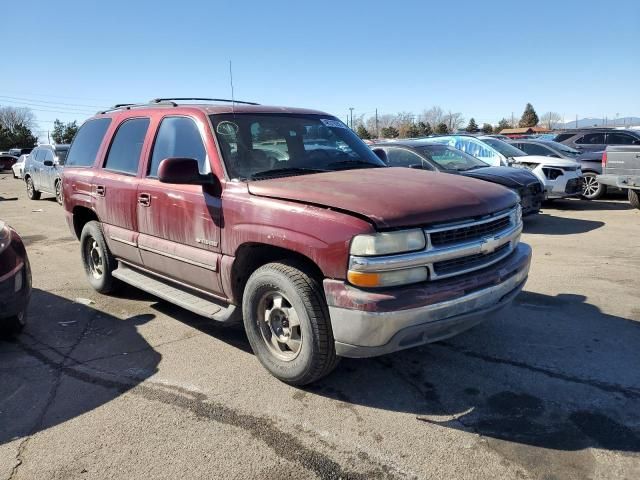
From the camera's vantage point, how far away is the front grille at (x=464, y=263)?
124 inches

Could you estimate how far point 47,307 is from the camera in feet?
17.9

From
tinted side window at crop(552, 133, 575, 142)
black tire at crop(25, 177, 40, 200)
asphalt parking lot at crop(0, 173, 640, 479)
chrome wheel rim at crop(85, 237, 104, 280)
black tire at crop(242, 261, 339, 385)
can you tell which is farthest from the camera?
tinted side window at crop(552, 133, 575, 142)

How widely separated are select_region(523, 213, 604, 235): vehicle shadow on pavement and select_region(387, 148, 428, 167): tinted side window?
2.36m

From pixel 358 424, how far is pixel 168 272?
7.40 feet

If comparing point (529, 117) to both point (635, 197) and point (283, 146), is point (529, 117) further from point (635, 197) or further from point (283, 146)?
point (283, 146)

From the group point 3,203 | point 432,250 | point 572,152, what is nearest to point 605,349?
point 432,250

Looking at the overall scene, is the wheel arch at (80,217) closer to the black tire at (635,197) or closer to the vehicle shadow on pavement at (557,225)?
the vehicle shadow on pavement at (557,225)

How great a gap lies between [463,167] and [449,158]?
38 cm

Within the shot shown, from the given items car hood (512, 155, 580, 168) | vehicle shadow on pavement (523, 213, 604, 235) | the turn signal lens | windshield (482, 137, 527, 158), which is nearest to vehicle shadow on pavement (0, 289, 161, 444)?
the turn signal lens

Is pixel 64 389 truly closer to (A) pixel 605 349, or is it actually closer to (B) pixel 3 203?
(A) pixel 605 349

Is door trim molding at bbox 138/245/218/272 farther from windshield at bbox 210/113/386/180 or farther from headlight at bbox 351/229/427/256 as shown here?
headlight at bbox 351/229/427/256

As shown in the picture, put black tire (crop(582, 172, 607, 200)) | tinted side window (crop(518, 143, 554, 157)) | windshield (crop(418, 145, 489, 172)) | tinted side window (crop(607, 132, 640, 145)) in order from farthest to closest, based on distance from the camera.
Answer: tinted side window (crop(607, 132, 640, 145)), tinted side window (crop(518, 143, 554, 157)), black tire (crop(582, 172, 607, 200)), windshield (crop(418, 145, 489, 172))

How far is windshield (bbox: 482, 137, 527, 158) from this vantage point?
1278 centimetres

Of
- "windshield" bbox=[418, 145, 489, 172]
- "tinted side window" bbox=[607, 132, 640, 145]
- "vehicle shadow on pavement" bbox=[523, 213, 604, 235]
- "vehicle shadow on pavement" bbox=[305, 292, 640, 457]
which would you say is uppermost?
"tinted side window" bbox=[607, 132, 640, 145]
